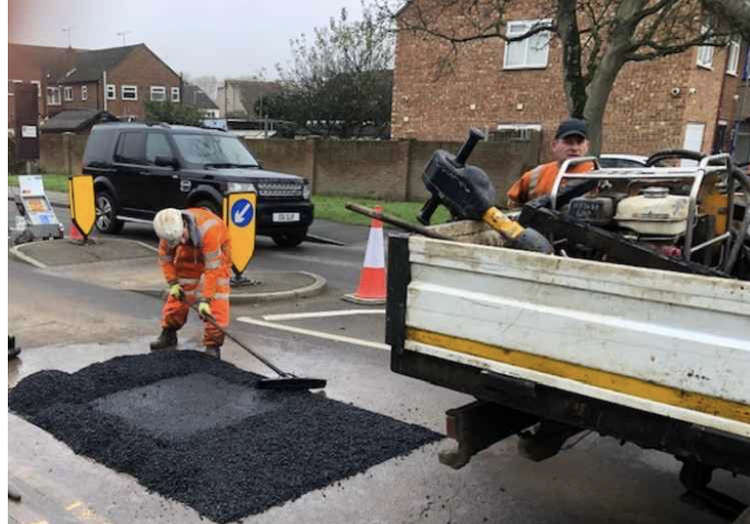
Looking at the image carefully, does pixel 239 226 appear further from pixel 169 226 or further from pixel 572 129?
pixel 572 129

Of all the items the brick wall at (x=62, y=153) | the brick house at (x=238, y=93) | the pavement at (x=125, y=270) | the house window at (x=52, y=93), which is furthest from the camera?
the brick house at (x=238, y=93)

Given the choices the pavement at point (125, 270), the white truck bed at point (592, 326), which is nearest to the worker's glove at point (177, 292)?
the pavement at point (125, 270)

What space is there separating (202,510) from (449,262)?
1763 millimetres

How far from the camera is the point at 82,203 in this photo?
34.9 feet

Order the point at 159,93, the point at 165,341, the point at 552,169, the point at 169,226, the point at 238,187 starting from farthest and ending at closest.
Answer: the point at 159,93, the point at 238,187, the point at 165,341, the point at 169,226, the point at 552,169

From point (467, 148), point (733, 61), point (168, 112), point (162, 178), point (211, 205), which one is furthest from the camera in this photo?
point (168, 112)

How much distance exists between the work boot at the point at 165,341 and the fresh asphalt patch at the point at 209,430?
20.2 inches

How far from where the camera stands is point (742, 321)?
7.18 feet

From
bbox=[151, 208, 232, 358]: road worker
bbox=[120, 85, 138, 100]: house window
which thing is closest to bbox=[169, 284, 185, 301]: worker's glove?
bbox=[151, 208, 232, 358]: road worker

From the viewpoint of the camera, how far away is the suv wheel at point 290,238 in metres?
11.8

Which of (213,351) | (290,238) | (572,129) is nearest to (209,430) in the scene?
(213,351)

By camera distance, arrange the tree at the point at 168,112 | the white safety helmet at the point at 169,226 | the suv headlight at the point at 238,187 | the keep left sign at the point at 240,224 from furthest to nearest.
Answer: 1. the tree at the point at 168,112
2. the suv headlight at the point at 238,187
3. the keep left sign at the point at 240,224
4. the white safety helmet at the point at 169,226

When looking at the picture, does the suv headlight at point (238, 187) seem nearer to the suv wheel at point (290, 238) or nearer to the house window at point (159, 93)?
the suv wheel at point (290, 238)

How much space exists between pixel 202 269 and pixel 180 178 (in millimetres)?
5753
